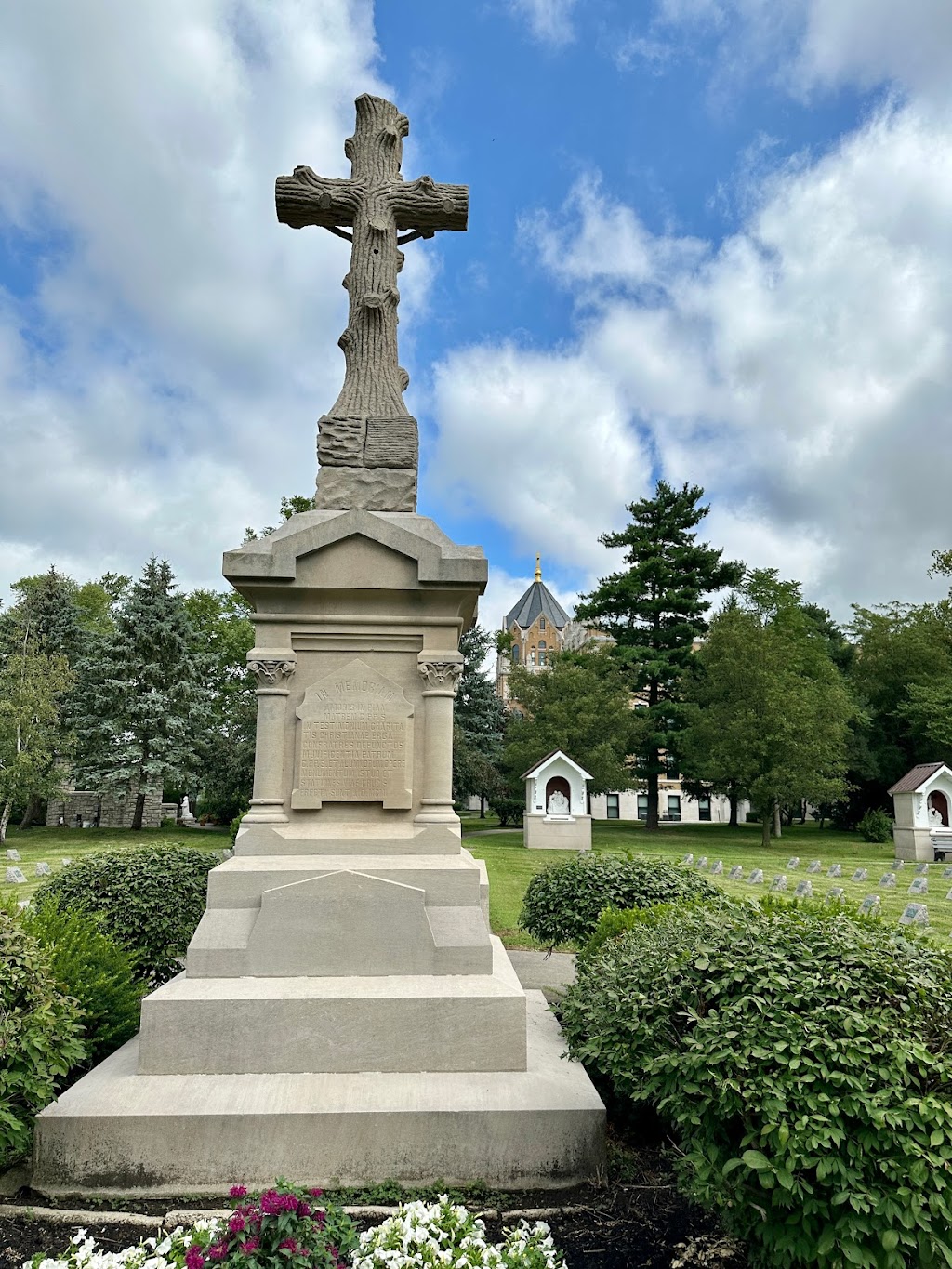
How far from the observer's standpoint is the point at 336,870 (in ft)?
18.1

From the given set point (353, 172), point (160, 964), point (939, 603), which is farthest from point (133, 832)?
point (939, 603)

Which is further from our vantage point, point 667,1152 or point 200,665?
point 200,665

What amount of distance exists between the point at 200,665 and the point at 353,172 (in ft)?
101

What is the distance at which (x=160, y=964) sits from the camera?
683 centimetres

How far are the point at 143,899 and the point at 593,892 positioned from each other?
13.6 feet

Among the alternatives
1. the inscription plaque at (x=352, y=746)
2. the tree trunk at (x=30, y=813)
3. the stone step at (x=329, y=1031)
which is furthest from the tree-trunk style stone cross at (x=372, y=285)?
the tree trunk at (x=30, y=813)

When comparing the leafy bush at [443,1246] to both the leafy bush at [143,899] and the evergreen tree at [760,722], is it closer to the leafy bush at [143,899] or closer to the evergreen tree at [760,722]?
the leafy bush at [143,899]

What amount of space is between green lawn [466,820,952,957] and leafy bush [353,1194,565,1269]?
8.01 feet

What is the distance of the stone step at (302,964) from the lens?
5.21 m

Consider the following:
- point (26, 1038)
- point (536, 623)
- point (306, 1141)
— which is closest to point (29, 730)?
point (26, 1038)

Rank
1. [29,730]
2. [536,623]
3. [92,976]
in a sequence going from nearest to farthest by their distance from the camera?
[92,976], [29,730], [536,623]

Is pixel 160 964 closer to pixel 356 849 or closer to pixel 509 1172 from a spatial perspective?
pixel 356 849

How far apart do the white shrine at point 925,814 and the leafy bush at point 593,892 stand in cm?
2603

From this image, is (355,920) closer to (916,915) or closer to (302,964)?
(302,964)
